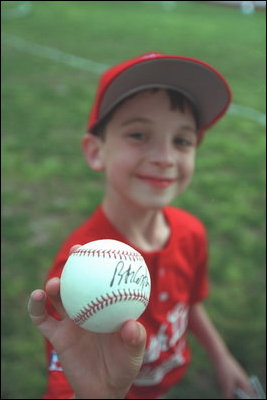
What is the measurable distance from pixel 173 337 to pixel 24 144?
1.89 metres

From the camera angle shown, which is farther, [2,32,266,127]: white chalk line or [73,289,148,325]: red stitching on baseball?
[2,32,266,127]: white chalk line

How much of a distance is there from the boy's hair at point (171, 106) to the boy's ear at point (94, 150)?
2 centimetres

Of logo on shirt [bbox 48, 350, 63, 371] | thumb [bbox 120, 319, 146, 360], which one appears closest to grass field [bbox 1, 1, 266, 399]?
logo on shirt [bbox 48, 350, 63, 371]

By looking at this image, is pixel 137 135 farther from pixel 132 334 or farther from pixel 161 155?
pixel 132 334

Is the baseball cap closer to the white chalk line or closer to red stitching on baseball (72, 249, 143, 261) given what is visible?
red stitching on baseball (72, 249, 143, 261)

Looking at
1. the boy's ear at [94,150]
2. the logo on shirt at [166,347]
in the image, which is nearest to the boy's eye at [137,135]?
the boy's ear at [94,150]

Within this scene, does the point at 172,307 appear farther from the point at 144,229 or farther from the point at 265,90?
the point at 265,90

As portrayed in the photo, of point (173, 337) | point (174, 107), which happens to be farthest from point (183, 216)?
point (174, 107)

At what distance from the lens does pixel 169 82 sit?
122cm

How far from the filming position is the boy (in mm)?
853

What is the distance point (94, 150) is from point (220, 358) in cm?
83

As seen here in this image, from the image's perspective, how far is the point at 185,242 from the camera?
1490 mm

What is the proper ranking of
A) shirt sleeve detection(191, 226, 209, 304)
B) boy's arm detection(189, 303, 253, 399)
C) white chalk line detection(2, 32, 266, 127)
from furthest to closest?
white chalk line detection(2, 32, 266, 127) < boy's arm detection(189, 303, 253, 399) < shirt sleeve detection(191, 226, 209, 304)
